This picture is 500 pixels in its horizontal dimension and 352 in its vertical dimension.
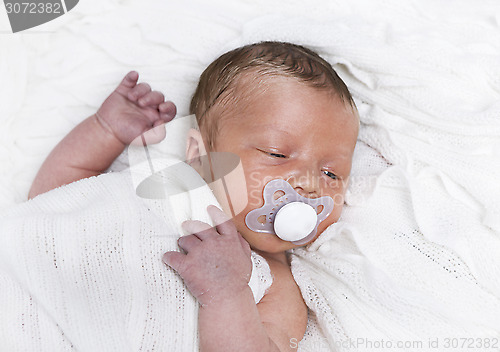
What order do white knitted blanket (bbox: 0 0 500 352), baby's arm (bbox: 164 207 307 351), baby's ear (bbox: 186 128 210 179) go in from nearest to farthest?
1. baby's arm (bbox: 164 207 307 351)
2. white knitted blanket (bbox: 0 0 500 352)
3. baby's ear (bbox: 186 128 210 179)

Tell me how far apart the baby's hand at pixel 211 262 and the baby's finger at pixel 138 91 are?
448 millimetres

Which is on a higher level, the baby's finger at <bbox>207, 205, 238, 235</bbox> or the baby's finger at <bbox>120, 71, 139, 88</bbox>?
the baby's finger at <bbox>120, 71, 139, 88</bbox>

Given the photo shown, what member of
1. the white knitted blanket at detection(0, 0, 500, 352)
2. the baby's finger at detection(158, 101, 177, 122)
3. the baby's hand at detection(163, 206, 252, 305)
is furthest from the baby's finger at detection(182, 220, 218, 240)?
the baby's finger at detection(158, 101, 177, 122)

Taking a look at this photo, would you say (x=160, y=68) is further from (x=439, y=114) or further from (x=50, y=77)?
(x=439, y=114)

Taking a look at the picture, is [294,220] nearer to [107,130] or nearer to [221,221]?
[221,221]

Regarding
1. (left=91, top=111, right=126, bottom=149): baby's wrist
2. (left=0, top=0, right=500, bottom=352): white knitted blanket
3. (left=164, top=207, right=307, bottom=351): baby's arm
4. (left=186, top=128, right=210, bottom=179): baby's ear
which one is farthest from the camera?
(left=91, top=111, right=126, bottom=149): baby's wrist

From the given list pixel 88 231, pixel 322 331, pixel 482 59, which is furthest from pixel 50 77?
pixel 482 59

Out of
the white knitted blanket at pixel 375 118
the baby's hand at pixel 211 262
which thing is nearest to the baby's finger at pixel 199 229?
the baby's hand at pixel 211 262

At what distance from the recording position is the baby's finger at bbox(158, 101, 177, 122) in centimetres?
129

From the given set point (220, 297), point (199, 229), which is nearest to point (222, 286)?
point (220, 297)

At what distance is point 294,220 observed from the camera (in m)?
1.03

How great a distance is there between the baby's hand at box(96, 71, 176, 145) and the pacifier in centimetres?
38

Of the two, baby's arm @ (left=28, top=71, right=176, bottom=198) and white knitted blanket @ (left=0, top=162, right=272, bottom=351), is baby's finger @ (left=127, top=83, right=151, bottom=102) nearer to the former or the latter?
baby's arm @ (left=28, top=71, right=176, bottom=198)

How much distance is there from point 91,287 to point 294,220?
1.40 ft
